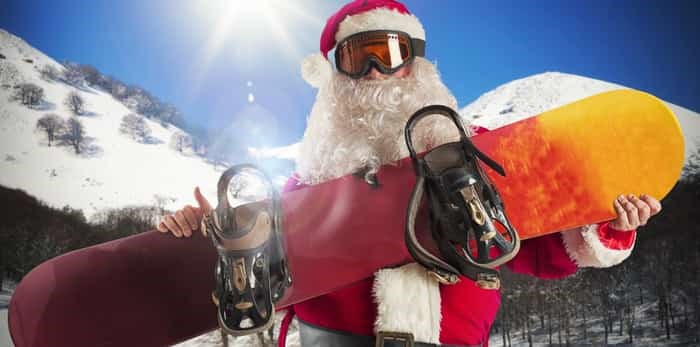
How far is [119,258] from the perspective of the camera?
90 cm

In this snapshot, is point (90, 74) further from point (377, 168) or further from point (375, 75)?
point (377, 168)

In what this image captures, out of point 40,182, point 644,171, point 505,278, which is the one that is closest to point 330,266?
point 644,171

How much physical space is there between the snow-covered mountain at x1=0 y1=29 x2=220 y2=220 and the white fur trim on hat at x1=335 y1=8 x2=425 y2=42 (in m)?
2.68

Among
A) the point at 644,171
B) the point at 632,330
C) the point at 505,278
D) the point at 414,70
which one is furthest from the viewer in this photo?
the point at 505,278

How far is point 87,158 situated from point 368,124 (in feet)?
10.4

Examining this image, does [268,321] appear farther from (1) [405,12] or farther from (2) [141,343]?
(1) [405,12]

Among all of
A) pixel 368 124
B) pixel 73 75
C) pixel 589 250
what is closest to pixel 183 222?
pixel 368 124

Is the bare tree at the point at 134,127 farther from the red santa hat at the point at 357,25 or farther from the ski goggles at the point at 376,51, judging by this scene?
the ski goggles at the point at 376,51

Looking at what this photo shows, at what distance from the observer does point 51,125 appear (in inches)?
138

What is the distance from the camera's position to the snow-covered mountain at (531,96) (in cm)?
293

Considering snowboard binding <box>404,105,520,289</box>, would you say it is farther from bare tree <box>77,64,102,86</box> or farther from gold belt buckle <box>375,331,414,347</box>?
bare tree <box>77,64,102,86</box>

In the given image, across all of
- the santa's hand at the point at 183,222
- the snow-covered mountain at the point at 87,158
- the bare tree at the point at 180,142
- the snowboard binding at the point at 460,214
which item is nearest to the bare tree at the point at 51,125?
the snow-covered mountain at the point at 87,158

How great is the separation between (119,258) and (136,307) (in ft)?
0.34

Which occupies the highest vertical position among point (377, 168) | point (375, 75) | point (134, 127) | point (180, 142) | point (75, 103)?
point (75, 103)
